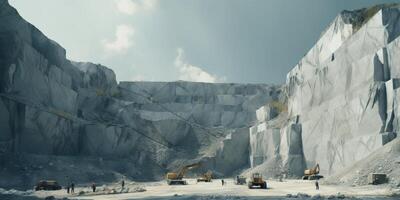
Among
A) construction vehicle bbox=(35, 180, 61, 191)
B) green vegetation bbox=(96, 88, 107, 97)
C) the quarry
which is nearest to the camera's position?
the quarry

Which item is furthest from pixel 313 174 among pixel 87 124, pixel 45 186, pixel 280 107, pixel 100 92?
pixel 100 92

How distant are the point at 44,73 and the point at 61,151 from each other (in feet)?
31.9

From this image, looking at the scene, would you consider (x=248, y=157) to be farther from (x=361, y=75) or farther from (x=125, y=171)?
(x=361, y=75)

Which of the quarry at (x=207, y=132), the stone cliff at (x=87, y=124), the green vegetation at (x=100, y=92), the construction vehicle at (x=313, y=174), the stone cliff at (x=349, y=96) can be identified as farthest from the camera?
the green vegetation at (x=100, y=92)

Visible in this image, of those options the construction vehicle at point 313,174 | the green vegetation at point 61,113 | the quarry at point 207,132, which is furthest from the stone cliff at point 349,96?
the green vegetation at point 61,113

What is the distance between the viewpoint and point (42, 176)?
4547 centimetres

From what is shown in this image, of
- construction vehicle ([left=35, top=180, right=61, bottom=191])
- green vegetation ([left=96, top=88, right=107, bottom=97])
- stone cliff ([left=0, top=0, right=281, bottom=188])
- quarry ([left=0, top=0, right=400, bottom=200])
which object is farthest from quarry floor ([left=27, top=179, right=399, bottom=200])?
A: green vegetation ([left=96, top=88, right=107, bottom=97])

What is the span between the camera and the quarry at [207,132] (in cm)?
3462

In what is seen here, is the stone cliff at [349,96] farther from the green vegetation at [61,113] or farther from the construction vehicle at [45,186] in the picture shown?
the construction vehicle at [45,186]

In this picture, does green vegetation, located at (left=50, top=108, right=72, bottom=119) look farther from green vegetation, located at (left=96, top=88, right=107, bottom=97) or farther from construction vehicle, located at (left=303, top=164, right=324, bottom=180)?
construction vehicle, located at (left=303, top=164, right=324, bottom=180)

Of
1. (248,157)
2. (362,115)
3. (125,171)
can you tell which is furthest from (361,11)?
(125,171)

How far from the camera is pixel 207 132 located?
7606cm

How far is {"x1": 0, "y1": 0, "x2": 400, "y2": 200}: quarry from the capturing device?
34.6 m

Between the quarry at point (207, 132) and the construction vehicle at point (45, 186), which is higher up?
the quarry at point (207, 132)
